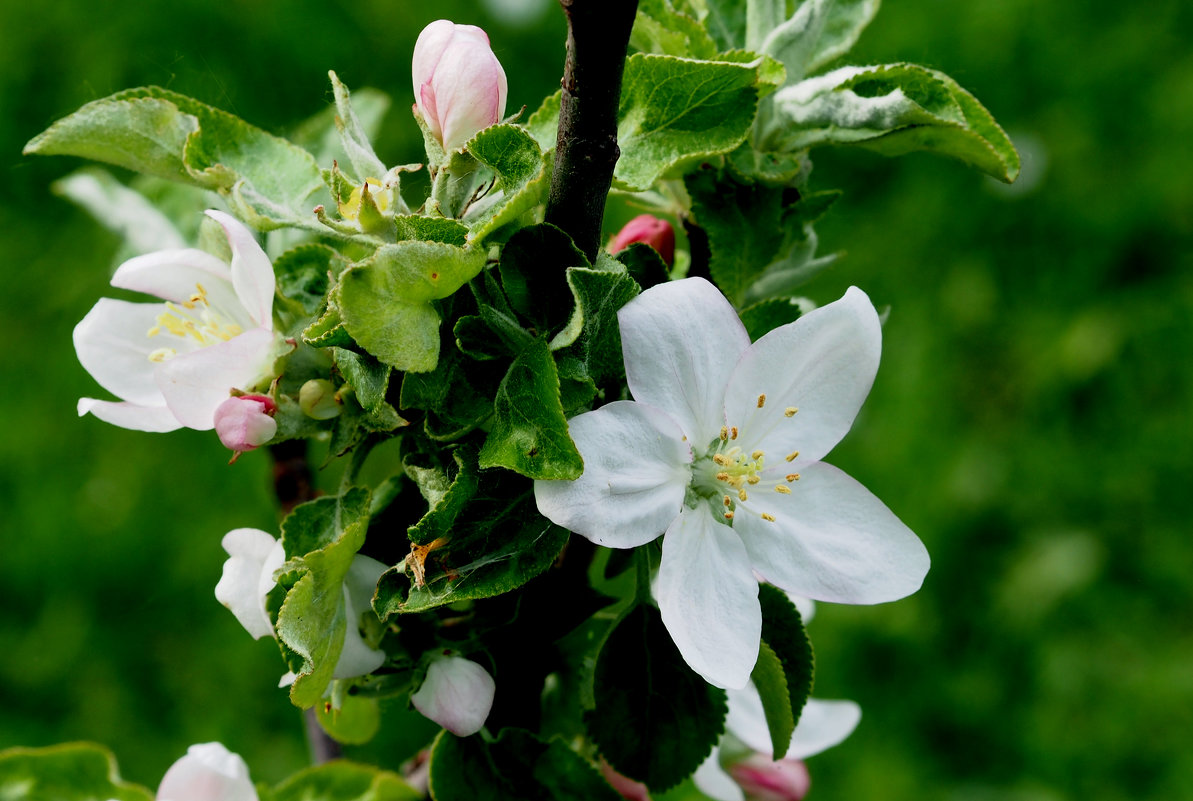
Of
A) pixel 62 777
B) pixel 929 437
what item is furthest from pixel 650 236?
pixel 929 437

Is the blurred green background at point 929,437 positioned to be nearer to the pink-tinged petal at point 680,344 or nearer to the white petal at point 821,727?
the white petal at point 821,727

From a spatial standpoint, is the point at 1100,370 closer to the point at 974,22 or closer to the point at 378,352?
the point at 974,22

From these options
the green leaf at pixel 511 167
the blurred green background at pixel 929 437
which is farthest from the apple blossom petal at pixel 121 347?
the blurred green background at pixel 929 437

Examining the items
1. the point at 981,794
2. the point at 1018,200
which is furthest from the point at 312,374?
the point at 1018,200

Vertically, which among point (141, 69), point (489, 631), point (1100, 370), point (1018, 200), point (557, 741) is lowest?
A: point (1100, 370)

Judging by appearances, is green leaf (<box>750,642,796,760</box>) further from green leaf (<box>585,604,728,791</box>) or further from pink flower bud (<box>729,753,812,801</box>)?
pink flower bud (<box>729,753,812,801</box>)

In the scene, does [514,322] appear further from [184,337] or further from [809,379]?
[184,337]

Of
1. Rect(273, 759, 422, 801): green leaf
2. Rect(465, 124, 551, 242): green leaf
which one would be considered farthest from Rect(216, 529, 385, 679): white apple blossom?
Rect(273, 759, 422, 801): green leaf
